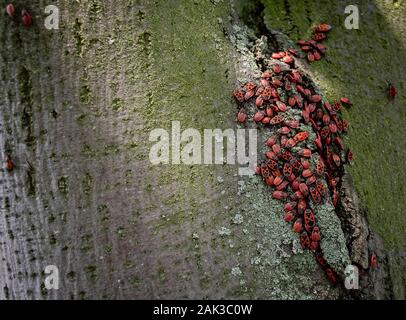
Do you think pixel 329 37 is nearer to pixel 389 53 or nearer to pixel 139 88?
pixel 389 53

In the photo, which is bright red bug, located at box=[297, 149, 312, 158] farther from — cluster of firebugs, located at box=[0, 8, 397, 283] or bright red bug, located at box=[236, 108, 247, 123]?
bright red bug, located at box=[236, 108, 247, 123]

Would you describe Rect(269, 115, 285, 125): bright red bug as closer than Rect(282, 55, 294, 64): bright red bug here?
Yes

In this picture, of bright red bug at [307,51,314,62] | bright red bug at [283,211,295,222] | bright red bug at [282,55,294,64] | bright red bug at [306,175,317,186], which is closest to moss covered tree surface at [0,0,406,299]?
bright red bug at [283,211,295,222]

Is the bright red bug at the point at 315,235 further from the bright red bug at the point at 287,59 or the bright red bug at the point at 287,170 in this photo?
the bright red bug at the point at 287,59

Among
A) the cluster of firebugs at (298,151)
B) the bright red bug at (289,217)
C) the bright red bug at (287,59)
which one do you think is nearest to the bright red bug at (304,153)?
the cluster of firebugs at (298,151)

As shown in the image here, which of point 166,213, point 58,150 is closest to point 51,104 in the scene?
point 58,150

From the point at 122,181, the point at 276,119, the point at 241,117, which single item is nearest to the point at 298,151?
the point at 276,119

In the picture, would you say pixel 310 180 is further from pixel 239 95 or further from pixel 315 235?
pixel 239 95
